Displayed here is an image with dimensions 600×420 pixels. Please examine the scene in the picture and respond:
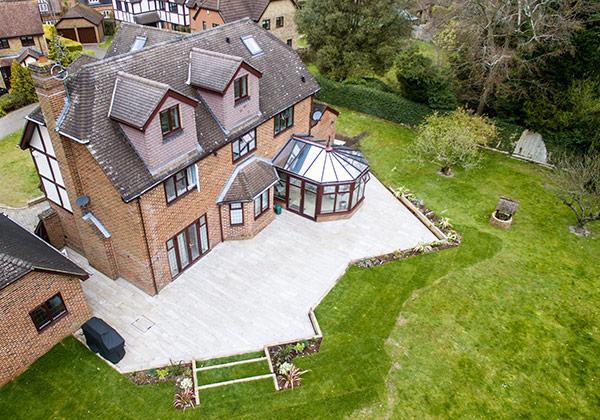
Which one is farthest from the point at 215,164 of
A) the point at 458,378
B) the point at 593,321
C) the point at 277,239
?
the point at 593,321

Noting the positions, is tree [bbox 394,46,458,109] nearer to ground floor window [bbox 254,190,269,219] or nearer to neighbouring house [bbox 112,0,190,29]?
ground floor window [bbox 254,190,269,219]

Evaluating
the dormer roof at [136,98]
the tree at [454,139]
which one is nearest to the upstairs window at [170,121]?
the dormer roof at [136,98]

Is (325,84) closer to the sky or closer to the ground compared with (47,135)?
closer to the ground

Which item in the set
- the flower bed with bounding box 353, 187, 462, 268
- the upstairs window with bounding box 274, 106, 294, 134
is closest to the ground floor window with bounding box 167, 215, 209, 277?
the upstairs window with bounding box 274, 106, 294, 134

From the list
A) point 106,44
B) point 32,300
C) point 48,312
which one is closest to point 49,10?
point 106,44

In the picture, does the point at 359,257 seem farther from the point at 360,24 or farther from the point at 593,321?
the point at 360,24
